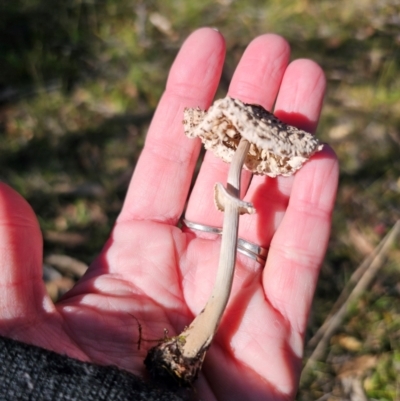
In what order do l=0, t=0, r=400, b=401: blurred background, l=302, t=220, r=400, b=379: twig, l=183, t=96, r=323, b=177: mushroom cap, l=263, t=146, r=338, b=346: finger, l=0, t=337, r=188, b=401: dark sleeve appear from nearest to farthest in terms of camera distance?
l=0, t=337, r=188, b=401: dark sleeve, l=183, t=96, r=323, b=177: mushroom cap, l=263, t=146, r=338, b=346: finger, l=302, t=220, r=400, b=379: twig, l=0, t=0, r=400, b=401: blurred background

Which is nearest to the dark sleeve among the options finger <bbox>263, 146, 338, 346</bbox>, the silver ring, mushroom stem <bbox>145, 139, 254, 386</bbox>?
mushroom stem <bbox>145, 139, 254, 386</bbox>

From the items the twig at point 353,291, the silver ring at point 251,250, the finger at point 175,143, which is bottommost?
the twig at point 353,291

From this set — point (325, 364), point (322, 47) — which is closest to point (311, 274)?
point (325, 364)

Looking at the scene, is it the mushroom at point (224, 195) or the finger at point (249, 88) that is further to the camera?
the finger at point (249, 88)

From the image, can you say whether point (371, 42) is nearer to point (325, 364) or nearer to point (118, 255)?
point (325, 364)

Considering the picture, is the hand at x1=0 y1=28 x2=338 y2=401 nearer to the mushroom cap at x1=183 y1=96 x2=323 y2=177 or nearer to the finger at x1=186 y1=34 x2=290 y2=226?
the finger at x1=186 y1=34 x2=290 y2=226

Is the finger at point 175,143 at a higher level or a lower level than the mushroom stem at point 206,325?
higher

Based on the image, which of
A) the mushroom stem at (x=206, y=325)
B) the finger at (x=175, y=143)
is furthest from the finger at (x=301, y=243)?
the finger at (x=175, y=143)

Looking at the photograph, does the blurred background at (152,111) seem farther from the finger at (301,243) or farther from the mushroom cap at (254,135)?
the mushroom cap at (254,135)
